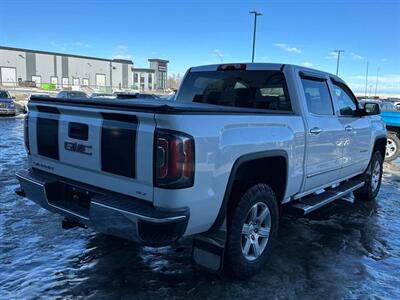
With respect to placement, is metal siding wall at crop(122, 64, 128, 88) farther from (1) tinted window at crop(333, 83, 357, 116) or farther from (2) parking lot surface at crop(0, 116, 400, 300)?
(2) parking lot surface at crop(0, 116, 400, 300)

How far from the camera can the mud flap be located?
329 centimetres

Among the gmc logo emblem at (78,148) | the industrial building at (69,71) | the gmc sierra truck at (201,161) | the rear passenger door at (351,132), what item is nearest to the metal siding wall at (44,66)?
the industrial building at (69,71)

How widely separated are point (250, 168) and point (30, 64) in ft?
301

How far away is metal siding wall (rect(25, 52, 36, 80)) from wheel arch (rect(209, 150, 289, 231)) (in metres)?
90.3

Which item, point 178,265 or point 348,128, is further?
point 348,128

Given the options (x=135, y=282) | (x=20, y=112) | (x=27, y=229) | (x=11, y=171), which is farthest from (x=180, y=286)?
(x=20, y=112)

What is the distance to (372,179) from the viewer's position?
6.91m

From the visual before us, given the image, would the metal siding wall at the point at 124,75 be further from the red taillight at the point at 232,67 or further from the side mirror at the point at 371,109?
the red taillight at the point at 232,67

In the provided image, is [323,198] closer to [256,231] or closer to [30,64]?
[256,231]

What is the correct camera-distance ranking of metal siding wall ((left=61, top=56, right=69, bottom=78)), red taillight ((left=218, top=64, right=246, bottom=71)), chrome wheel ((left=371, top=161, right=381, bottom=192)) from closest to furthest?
red taillight ((left=218, top=64, right=246, bottom=71)) → chrome wheel ((left=371, top=161, right=381, bottom=192)) → metal siding wall ((left=61, top=56, right=69, bottom=78))

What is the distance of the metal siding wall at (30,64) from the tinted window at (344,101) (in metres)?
89.1

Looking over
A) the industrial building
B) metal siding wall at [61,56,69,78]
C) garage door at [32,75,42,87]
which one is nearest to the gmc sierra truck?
the industrial building

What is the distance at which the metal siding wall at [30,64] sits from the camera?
279ft

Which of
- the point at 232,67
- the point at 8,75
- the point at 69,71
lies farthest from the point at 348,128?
the point at 69,71
